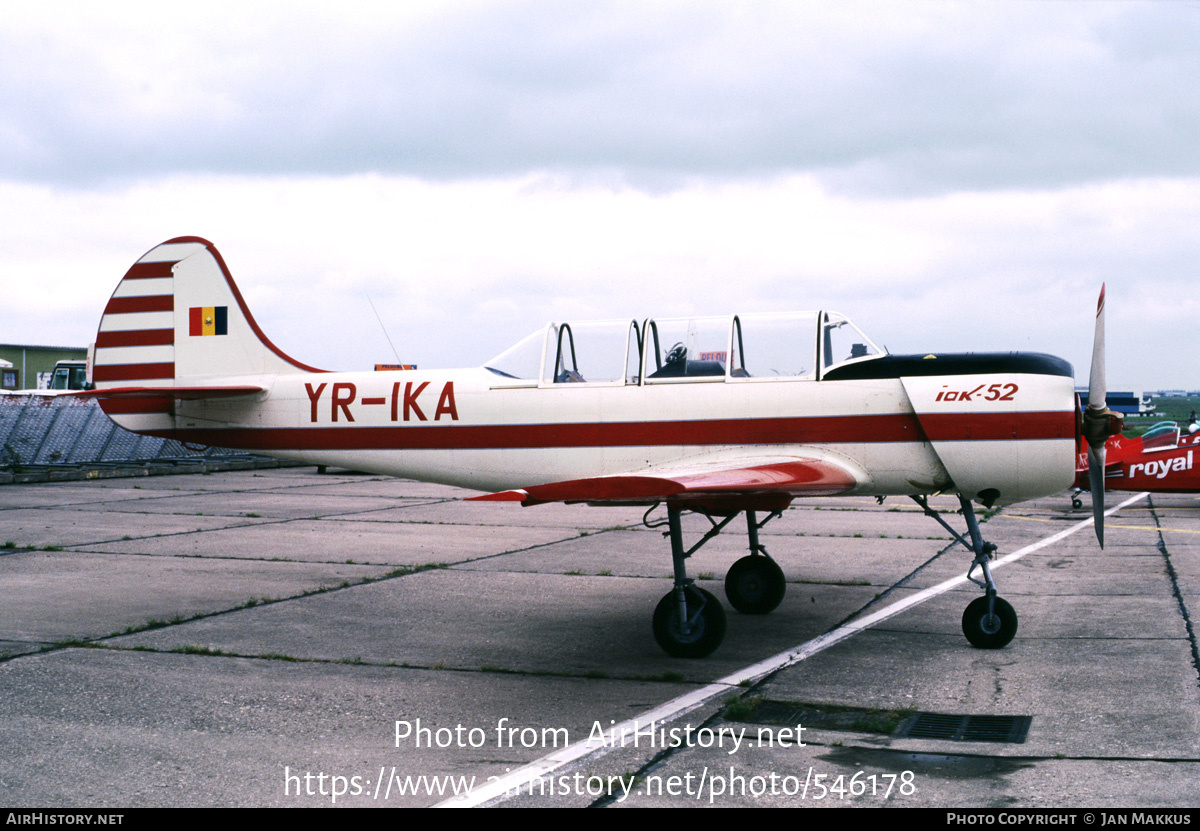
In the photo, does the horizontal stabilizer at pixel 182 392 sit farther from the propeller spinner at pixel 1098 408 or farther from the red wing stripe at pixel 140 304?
the propeller spinner at pixel 1098 408

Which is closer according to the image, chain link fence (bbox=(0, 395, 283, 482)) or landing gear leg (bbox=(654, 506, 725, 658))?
landing gear leg (bbox=(654, 506, 725, 658))

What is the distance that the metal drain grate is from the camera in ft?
18.7

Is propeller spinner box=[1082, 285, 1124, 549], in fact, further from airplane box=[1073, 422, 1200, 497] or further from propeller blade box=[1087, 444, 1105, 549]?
airplane box=[1073, 422, 1200, 497]

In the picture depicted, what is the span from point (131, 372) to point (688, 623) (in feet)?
22.2

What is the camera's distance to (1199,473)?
60.8ft

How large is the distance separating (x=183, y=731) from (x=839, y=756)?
11.8ft

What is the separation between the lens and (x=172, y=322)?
1080cm

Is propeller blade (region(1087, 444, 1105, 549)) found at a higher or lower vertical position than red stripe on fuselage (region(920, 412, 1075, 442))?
lower

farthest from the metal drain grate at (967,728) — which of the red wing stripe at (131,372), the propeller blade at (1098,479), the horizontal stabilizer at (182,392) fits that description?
the red wing stripe at (131,372)

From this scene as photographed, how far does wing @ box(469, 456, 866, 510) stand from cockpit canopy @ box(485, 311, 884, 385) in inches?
→ 31.8

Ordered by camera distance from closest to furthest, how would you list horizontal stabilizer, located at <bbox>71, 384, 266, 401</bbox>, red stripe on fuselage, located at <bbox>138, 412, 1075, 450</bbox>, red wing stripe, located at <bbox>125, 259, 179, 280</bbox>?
1. red stripe on fuselage, located at <bbox>138, 412, 1075, 450</bbox>
2. horizontal stabilizer, located at <bbox>71, 384, 266, 401</bbox>
3. red wing stripe, located at <bbox>125, 259, 179, 280</bbox>

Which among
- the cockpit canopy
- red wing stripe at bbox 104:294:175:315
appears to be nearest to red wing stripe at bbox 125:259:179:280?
red wing stripe at bbox 104:294:175:315

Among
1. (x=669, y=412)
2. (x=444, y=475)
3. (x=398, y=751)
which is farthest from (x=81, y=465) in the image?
(x=398, y=751)
